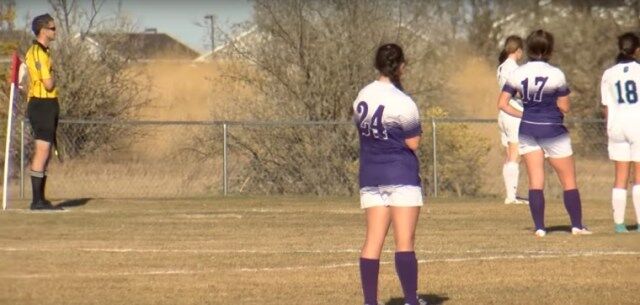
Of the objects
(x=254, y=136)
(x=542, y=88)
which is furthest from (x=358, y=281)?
(x=254, y=136)

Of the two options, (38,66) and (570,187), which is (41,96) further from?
(570,187)

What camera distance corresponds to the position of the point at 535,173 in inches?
611

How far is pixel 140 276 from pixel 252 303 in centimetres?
175

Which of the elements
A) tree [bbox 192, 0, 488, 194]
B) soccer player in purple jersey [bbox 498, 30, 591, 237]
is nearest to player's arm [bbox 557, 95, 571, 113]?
soccer player in purple jersey [bbox 498, 30, 591, 237]

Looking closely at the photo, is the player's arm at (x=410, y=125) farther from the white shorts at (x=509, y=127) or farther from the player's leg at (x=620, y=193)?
the white shorts at (x=509, y=127)

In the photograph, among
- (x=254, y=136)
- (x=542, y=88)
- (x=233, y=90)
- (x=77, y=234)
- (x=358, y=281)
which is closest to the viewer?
(x=358, y=281)

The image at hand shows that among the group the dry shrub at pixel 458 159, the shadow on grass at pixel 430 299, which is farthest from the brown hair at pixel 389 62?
the dry shrub at pixel 458 159

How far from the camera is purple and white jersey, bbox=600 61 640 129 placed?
15602 mm

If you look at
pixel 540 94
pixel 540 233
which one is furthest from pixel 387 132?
pixel 540 233

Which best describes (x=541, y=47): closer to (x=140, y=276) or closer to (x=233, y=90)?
(x=140, y=276)

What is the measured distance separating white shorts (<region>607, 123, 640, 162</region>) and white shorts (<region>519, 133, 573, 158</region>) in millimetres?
684

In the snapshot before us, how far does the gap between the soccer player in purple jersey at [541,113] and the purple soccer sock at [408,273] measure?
5.05 metres

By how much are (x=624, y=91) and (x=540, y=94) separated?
118 cm

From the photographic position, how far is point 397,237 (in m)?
10.4
